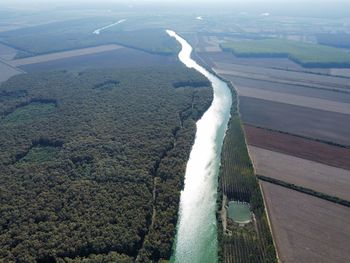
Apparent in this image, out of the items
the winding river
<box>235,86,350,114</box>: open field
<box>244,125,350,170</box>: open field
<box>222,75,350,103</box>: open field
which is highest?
<box>222,75,350,103</box>: open field

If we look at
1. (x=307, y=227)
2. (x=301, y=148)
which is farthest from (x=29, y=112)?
(x=307, y=227)

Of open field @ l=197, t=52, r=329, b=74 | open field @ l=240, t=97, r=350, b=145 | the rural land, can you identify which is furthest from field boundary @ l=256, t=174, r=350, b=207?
open field @ l=197, t=52, r=329, b=74

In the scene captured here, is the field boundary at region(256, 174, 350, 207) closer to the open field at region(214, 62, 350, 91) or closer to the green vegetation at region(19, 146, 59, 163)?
the green vegetation at region(19, 146, 59, 163)

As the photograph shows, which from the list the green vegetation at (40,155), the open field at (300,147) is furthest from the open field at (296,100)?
the green vegetation at (40,155)

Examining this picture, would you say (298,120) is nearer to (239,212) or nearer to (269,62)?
(239,212)

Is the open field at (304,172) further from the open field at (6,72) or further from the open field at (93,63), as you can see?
the open field at (6,72)

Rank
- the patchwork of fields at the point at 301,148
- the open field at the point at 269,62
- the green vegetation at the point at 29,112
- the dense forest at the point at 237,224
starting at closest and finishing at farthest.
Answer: the dense forest at the point at 237,224
the patchwork of fields at the point at 301,148
the green vegetation at the point at 29,112
the open field at the point at 269,62

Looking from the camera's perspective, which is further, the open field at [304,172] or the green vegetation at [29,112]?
the green vegetation at [29,112]
